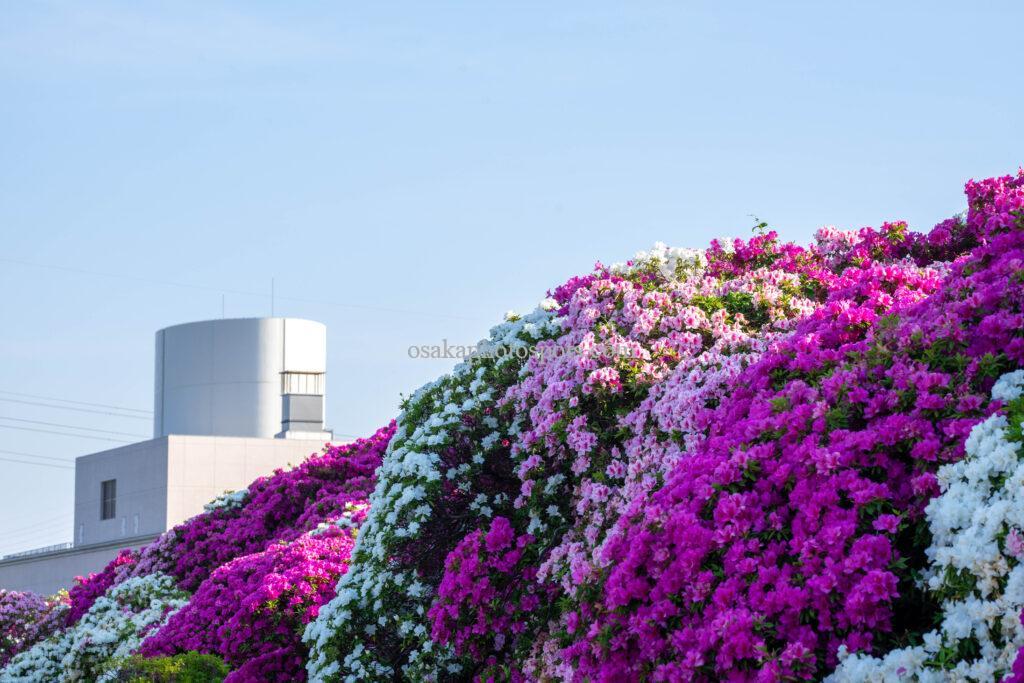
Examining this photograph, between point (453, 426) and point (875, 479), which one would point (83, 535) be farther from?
point (875, 479)

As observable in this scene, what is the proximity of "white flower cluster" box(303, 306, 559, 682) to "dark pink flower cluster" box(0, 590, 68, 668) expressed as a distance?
850cm

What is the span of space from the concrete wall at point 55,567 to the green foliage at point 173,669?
2520cm

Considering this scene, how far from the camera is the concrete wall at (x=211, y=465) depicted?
43500mm

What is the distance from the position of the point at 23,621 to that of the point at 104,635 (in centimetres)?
465

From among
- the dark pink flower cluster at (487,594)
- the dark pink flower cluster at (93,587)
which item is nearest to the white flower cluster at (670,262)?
the dark pink flower cluster at (487,594)

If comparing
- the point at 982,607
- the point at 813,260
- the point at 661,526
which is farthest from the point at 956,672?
the point at 813,260

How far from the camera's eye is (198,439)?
145ft

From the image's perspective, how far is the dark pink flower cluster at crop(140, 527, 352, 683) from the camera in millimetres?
11430

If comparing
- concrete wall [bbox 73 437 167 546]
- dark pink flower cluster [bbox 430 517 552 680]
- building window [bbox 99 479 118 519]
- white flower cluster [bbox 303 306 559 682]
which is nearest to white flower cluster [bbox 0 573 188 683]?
white flower cluster [bbox 303 306 559 682]

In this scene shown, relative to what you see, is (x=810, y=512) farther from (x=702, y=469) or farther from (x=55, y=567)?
(x=55, y=567)

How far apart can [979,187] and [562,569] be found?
17.7 ft

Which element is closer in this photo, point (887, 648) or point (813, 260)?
point (887, 648)

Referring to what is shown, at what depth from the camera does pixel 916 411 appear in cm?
617

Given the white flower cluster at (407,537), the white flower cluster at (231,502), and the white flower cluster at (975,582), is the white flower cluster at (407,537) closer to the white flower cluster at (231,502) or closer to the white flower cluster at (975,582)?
the white flower cluster at (975,582)
